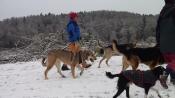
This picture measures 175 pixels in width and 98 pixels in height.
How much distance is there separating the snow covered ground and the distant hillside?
28.3ft

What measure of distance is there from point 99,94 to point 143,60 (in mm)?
2260

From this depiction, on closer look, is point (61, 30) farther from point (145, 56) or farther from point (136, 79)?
point (136, 79)

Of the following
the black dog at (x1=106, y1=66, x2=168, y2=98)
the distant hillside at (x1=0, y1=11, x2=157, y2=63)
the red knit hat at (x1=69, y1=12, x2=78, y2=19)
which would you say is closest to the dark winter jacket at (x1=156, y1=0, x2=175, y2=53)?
the black dog at (x1=106, y1=66, x2=168, y2=98)

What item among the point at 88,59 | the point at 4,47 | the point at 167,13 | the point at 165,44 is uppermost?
the point at 167,13

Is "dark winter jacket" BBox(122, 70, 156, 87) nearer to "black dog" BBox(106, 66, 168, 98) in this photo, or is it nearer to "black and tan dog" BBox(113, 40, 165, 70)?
"black dog" BBox(106, 66, 168, 98)

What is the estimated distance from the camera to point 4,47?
32031 mm

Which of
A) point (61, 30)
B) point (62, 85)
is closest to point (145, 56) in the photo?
point (62, 85)

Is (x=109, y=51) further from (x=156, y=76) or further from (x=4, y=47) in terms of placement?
(x=4, y=47)

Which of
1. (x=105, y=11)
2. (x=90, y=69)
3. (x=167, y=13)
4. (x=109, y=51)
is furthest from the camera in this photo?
(x=105, y=11)

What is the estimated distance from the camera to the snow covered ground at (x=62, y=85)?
10.4m

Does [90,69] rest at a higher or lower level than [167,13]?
lower

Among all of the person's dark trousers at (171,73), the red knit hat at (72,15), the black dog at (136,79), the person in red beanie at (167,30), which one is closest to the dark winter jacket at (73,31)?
the red knit hat at (72,15)

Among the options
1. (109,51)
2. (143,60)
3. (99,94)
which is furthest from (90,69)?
(99,94)

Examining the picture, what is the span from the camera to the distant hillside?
2509 cm
